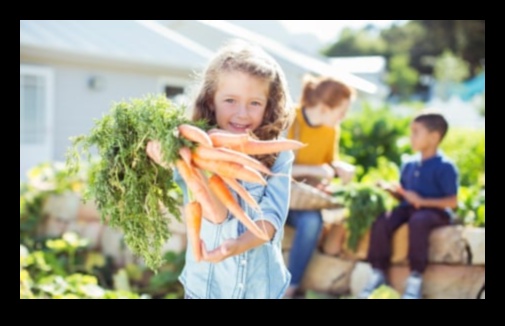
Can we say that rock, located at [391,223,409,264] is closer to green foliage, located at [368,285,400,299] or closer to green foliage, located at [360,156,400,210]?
green foliage, located at [360,156,400,210]

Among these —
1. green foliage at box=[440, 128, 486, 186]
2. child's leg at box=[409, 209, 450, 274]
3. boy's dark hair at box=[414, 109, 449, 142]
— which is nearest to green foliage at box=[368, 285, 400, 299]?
child's leg at box=[409, 209, 450, 274]

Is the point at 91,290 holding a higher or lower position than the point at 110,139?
lower

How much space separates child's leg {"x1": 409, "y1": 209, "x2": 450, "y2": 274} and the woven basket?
1.98ft

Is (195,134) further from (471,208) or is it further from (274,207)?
(471,208)

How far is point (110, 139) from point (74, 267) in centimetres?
389

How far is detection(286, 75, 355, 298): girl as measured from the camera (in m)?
5.24

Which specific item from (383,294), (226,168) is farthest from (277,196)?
(383,294)

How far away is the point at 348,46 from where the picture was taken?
176 feet

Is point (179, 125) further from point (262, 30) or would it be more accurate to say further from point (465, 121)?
point (465, 121)

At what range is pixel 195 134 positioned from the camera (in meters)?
2.30

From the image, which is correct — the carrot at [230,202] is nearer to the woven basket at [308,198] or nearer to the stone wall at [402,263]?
the woven basket at [308,198]

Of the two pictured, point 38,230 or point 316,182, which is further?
point 38,230
